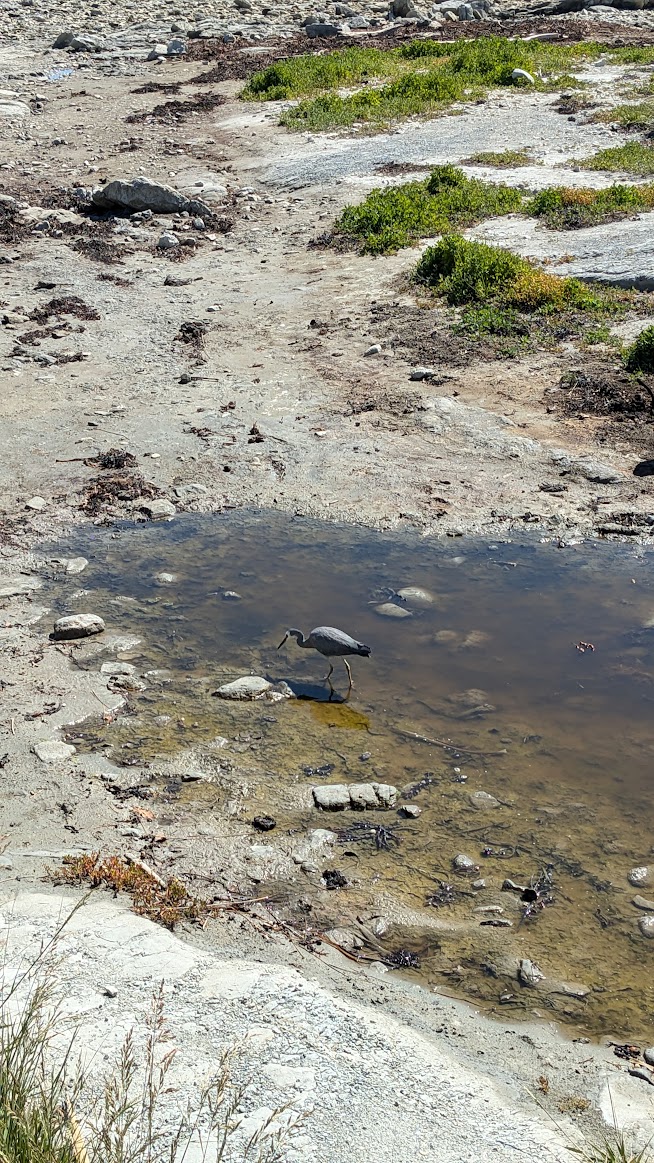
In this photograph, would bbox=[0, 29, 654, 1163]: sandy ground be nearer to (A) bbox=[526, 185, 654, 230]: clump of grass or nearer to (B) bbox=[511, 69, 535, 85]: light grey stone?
(A) bbox=[526, 185, 654, 230]: clump of grass

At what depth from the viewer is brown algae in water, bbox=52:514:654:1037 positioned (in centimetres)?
439

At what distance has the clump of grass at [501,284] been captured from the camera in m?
10.7

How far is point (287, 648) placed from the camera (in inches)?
250

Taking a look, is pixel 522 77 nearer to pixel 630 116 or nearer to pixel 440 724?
pixel 630 116

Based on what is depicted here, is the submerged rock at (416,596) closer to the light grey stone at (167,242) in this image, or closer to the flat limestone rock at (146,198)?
the light grey stone at (167,242)

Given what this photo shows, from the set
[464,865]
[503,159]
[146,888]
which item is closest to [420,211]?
[503,159]

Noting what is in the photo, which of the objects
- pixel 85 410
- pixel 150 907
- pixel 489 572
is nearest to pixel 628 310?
pixel 489 572

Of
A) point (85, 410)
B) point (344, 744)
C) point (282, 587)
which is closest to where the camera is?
point (344, 744)

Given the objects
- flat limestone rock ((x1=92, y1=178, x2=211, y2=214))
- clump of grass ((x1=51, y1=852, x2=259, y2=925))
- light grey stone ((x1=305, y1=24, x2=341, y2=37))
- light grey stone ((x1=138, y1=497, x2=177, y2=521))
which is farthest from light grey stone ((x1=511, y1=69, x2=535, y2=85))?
clump of grass ((x1=51, y1=852, x2=259, y2=925))

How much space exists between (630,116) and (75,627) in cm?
1526

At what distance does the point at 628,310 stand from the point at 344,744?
21.7 ft

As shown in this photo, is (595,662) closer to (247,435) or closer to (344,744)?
(344,744)

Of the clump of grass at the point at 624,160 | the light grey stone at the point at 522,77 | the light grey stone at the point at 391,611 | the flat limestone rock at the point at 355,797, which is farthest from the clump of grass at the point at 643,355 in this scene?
the light grey stone at the point at 522,77

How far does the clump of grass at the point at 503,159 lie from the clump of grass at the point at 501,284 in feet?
16.0
